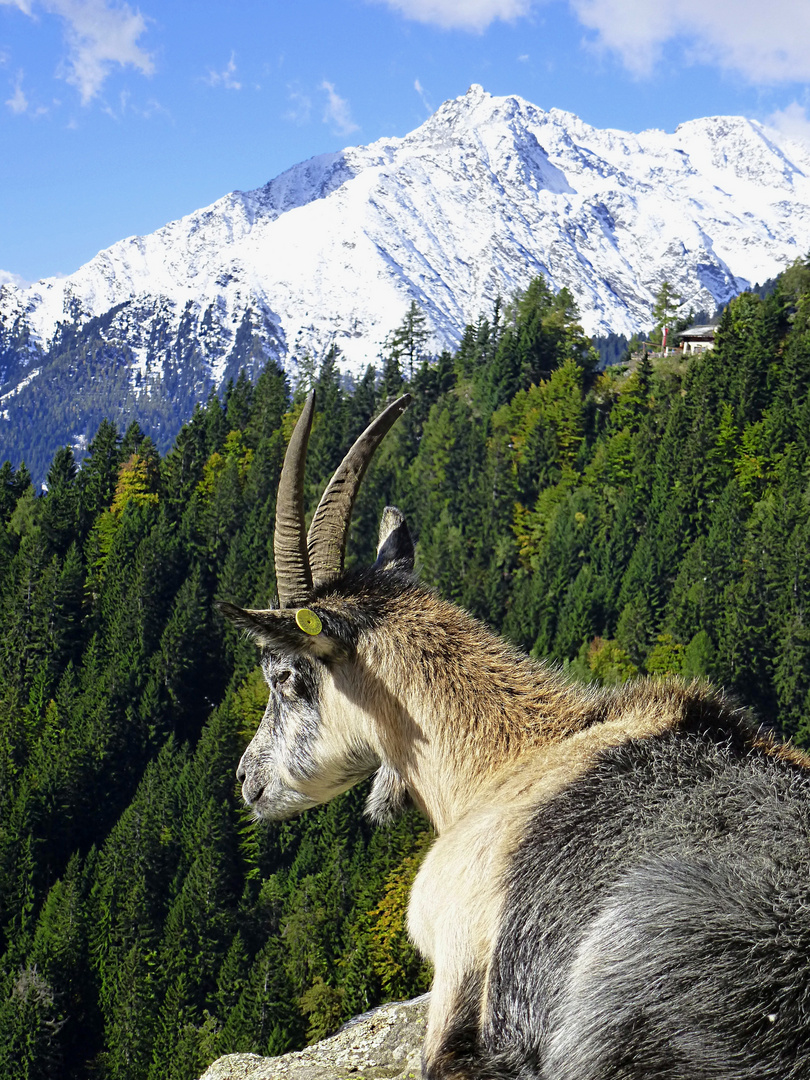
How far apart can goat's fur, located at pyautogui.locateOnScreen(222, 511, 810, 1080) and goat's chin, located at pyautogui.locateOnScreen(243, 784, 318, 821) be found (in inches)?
0.5

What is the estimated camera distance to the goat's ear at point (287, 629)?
19.8 feet

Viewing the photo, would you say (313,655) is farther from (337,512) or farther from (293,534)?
(337,512)

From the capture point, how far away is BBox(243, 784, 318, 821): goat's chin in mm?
7082

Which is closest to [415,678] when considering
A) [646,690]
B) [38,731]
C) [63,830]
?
[646,690]

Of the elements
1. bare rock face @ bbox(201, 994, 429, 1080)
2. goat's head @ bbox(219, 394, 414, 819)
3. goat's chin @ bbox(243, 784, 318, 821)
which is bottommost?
bare rock face @ bbox(201, 994, 429, 1080)

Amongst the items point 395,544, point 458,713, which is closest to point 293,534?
point 395,544

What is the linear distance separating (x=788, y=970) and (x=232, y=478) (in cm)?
14418

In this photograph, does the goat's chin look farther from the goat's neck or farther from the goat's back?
the goat's back

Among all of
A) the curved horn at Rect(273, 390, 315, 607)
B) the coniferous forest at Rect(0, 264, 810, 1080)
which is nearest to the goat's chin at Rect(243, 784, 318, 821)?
the curved horn at Rect(273, 390, 315, 607)

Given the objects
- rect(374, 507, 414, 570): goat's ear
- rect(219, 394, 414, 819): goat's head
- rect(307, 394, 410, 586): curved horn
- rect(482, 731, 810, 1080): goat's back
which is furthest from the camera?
rect(374, 507, 414, 570): goat's ear

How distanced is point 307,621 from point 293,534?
0.70 meters

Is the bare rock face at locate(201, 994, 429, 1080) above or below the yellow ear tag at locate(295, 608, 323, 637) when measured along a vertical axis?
below

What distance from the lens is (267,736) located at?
710 centimetres

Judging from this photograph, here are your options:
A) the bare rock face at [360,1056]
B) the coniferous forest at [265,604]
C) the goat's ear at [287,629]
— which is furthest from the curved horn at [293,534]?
the coniferous forest at [265,604]
